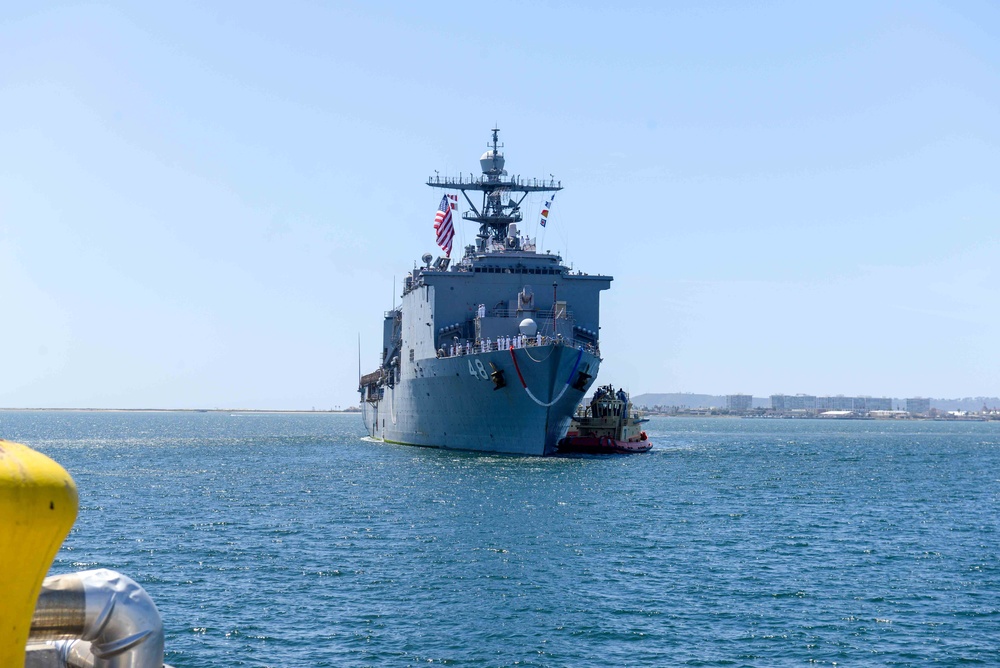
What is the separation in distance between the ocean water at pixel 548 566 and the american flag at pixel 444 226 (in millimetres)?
14035

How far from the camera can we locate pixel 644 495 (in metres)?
35.3

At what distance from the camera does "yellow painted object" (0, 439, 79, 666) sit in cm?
538

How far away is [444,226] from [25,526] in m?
48.2

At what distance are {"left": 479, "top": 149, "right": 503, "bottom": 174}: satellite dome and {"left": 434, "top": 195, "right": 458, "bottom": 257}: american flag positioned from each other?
9.20m

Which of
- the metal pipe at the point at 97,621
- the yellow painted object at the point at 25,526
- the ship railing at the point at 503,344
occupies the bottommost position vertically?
the metal pipe at the point at 97,621

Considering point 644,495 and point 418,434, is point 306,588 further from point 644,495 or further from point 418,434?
point 418,434

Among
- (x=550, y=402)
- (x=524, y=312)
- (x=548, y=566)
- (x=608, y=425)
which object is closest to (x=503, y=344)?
(x=550, y=402)

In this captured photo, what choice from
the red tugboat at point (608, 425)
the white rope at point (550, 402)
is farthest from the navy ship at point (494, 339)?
the red tugboat at point (608, 425)

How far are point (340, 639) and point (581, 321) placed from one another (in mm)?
38769

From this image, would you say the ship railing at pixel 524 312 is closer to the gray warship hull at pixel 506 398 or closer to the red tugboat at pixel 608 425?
the gray warship hull at pixel 506 398

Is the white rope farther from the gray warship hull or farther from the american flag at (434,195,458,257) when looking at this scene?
the american flag at (434,195,458,257)

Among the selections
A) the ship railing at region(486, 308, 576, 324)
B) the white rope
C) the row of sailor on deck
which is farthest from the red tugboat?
the white rope

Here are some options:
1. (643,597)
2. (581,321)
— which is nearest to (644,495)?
(643,597)

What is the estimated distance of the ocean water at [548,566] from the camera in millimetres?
15898
